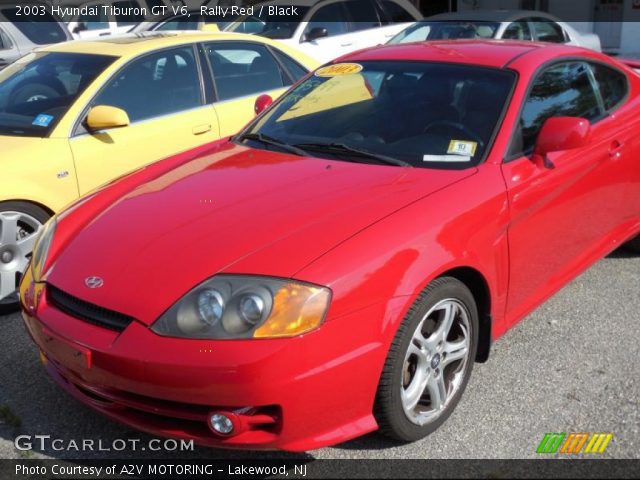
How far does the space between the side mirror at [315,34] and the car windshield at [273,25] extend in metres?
0.20

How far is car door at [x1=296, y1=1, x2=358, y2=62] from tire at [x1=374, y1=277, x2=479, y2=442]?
8.12 meters

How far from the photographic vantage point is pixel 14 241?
177 inches

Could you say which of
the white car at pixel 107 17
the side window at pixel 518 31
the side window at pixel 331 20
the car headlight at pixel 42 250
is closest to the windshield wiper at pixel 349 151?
the car headlight at pixel 42 250

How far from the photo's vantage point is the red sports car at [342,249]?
104 inches

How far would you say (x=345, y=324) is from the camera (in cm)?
268

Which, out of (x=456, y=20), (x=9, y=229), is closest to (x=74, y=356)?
(x=9, y=229)

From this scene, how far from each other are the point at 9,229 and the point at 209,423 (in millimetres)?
2396

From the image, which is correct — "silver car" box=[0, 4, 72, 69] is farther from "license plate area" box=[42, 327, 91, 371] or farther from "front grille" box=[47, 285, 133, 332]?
"license plate area" box=[42, 327, 91, 371]

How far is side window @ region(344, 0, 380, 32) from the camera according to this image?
456 inches

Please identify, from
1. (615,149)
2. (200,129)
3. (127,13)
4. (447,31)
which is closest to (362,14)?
(447,31)

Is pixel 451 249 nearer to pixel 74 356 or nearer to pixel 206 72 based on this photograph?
pixel 74 356

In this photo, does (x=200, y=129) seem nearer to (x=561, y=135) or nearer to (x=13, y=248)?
(x=13, y=248)

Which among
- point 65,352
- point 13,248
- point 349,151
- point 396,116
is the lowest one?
point 13,248

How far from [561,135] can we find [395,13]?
9.11 m
